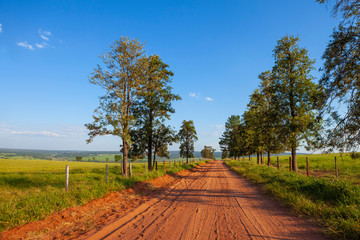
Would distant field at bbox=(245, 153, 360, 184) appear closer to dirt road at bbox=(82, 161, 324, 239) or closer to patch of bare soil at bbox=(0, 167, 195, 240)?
dirt road at bbox=(82, 161, 324, 239)

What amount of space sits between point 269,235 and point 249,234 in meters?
0.48

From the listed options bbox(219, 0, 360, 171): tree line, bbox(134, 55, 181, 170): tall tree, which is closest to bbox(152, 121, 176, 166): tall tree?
bbox(134, 55, 181, 170): tall tree

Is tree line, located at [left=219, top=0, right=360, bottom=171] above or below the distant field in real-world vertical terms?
above

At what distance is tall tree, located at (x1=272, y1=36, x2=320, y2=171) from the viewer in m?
15.0

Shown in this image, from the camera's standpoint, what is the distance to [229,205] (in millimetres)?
7008

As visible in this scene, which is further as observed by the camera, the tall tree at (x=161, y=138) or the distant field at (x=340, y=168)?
the tall tree at (x=161, y=138)

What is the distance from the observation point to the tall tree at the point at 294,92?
15.0m

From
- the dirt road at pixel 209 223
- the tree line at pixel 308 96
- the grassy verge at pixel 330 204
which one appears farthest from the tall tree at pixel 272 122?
the dirt road at pixel 209 223

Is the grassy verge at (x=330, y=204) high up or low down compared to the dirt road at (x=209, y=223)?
up

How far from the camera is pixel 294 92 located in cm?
1574

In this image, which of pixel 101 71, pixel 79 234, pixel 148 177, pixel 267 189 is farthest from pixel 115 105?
pixel 267 189

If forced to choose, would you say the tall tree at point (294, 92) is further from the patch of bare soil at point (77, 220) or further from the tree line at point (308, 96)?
the patch of bare soil at point (77, 220)

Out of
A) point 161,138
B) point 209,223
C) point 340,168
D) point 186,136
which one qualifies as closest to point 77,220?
point 209,223

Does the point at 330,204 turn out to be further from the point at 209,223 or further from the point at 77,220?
the point at 77,220
